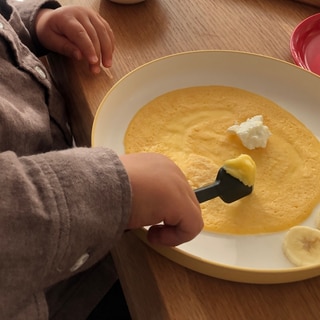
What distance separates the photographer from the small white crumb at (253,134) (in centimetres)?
66

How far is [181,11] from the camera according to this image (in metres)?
0.90

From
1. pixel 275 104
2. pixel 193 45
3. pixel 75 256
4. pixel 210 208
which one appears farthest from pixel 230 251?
pixel 193 45

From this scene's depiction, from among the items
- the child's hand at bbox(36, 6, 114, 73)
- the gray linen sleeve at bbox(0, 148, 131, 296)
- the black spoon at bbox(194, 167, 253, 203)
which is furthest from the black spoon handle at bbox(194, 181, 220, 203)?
the child's hand at bbox(36, 6, 114, 73)

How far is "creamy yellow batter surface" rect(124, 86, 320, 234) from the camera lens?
590 millimetres

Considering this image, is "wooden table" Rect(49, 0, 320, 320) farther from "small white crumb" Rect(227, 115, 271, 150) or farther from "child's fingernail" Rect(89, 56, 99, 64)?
"small white crumb" Rect(227, 115, 271, 150)

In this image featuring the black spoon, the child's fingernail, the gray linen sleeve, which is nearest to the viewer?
the gray linen sleeve

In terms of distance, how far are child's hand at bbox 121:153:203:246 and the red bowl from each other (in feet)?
1.24

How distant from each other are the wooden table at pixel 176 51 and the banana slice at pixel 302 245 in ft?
0.07

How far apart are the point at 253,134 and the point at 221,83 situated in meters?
0.13

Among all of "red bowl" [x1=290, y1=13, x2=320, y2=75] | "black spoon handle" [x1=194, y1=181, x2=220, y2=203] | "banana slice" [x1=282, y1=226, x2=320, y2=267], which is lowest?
"black spoon handle" [x1=194, y1=181, x2=220, y2=203]

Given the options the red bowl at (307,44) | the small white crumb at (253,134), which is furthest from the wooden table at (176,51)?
the small white crumb at (253,134)

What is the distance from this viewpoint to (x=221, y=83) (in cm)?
76

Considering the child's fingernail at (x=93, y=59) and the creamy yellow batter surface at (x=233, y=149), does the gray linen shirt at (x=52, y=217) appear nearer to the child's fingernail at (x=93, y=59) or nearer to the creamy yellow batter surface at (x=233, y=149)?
the creamy yellow batter surface at (x=233, y=149)

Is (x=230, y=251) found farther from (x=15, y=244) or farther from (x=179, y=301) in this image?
(x=15, y=244)
